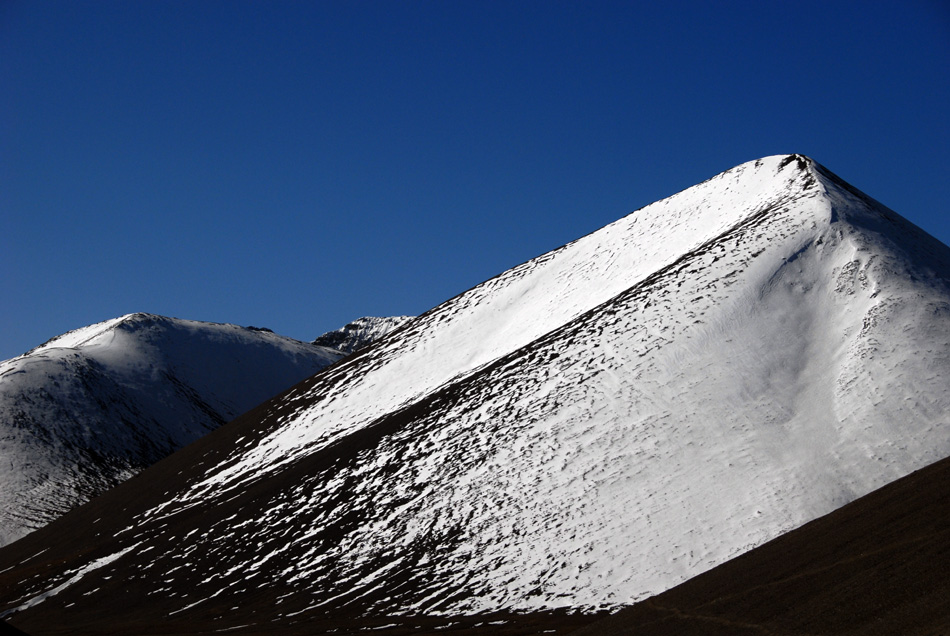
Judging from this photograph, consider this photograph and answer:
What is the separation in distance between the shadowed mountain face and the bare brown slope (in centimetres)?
398

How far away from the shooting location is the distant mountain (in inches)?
6083

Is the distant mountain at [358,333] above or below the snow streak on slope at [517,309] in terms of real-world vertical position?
above

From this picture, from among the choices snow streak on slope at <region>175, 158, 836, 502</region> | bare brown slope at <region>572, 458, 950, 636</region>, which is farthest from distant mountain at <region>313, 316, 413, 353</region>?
bare brown slope at <region>572, 458, 950, 636</region>

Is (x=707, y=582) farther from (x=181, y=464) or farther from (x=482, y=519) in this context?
(x=181, y=464)

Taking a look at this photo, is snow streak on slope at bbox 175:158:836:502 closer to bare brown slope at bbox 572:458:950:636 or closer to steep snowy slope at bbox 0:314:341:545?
bare brown slope at bbox 572:458:950:636

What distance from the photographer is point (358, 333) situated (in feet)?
523

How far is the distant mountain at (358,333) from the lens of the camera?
507ft

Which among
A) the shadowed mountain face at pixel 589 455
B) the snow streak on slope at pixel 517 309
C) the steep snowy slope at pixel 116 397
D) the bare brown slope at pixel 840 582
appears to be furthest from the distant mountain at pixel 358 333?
the bare brown slope at pixel 840 582

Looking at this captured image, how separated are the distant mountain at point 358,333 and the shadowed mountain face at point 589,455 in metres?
106

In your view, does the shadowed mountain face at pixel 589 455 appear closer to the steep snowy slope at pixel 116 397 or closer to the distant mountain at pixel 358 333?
the steep snowy slope at pixel 116 397

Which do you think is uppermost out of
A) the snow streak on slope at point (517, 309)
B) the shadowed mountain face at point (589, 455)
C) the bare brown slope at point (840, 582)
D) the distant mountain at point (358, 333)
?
the distant mountain at point (358, 333)

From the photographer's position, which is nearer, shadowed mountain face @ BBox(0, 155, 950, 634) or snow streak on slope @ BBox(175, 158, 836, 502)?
shadowed mountain face @ BBox(0, 155, 950, 634)

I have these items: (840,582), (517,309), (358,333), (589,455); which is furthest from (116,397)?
(840,582)

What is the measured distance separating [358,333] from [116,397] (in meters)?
75.4
